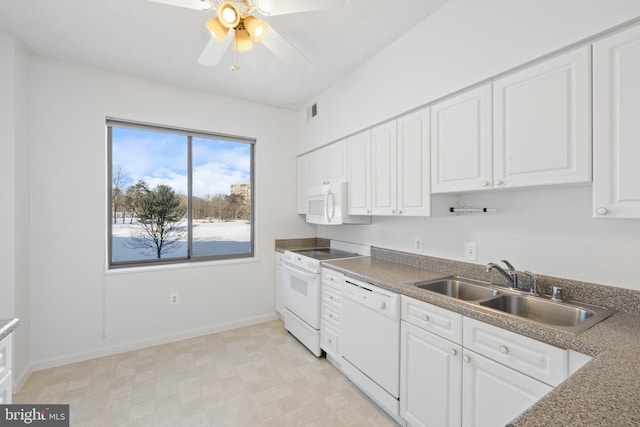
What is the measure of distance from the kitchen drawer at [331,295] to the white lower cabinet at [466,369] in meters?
0.75

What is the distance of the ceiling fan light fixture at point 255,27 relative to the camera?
162cm

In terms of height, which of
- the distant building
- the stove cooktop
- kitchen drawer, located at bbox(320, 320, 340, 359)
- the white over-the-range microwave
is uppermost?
the distant building

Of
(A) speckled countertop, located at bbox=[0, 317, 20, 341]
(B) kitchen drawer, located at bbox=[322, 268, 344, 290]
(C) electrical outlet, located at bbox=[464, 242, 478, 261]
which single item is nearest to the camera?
(A) speckled countertop, located at bbox=[0, 317, 20, 341]

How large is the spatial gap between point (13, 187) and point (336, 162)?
2.68 meters

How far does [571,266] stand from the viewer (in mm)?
1567

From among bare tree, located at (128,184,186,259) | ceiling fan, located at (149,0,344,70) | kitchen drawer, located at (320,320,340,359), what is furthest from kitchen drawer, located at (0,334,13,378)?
bare tree, located at (128,184,186,259)

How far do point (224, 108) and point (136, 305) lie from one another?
7.72 feet

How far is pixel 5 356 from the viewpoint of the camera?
1.11m

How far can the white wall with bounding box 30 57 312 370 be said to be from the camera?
252cm

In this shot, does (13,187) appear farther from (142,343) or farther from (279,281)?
(279,281)

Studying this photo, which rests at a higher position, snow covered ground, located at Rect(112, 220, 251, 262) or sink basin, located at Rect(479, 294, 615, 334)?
snow covered ground, located at Rect(112, 220, 251, 262)

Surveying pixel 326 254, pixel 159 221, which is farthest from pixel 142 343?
pixel 326 254

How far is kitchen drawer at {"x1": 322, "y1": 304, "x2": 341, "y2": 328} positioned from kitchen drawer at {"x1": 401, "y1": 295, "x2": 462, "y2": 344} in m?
0.80

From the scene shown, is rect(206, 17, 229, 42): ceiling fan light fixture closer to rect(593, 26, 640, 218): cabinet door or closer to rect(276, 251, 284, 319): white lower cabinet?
rect(593, 26, 640, 218): cabinet door
